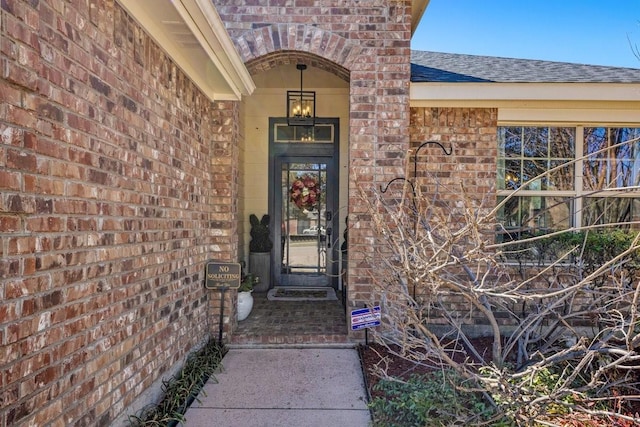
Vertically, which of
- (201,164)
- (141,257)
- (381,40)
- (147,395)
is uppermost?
(381,40)

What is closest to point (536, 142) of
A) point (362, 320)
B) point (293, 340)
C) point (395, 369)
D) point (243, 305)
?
point (362, 320)

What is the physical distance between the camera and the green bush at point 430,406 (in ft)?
7.61

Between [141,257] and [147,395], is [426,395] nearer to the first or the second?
[147,395]

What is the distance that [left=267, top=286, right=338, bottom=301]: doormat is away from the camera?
17.9ft

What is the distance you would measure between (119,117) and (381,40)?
2784mm

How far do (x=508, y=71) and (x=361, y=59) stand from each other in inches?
88.8

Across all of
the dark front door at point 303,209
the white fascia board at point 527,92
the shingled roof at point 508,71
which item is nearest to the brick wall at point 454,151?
the white fascia board at point 527,92

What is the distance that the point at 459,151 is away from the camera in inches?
164

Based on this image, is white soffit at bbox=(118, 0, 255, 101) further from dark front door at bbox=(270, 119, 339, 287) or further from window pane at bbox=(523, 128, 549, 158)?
window pane at bbox=(523, 128, 549, 158)

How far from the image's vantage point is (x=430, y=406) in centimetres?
240

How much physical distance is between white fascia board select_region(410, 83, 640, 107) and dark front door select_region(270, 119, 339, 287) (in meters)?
2.50

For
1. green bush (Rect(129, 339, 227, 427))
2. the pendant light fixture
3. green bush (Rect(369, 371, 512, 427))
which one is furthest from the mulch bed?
the pendant light fixture

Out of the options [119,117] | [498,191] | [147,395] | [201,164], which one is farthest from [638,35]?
[147,395]

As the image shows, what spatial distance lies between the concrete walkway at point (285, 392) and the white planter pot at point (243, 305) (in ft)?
2.40
